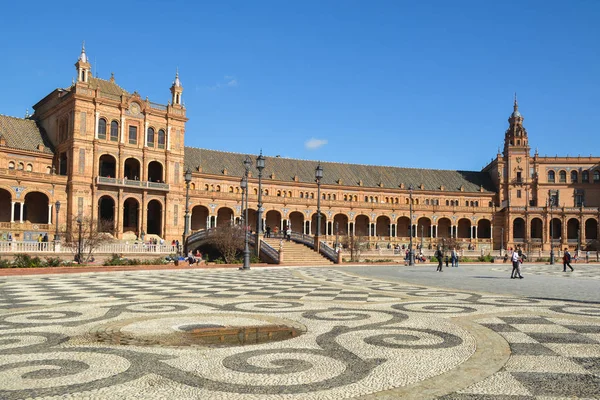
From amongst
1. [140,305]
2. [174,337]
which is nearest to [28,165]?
[140,305]

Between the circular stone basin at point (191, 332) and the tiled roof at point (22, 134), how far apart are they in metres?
60.2

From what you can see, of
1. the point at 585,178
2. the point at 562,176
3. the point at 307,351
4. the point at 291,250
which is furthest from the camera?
the point at 562,176

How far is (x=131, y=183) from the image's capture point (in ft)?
205

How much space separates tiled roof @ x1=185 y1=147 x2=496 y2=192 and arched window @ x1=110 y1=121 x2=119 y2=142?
17881 millimetres

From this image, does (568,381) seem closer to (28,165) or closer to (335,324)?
(335,324)

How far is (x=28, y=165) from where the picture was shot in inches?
2442

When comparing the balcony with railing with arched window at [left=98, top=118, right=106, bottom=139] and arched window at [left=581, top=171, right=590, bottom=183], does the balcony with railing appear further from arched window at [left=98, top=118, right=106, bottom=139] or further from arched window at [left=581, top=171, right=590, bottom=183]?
arched window at [left=581, top=171, right=590, bottom=183]

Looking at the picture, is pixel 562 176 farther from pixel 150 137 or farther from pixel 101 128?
pixel 101 128

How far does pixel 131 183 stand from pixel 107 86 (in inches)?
622

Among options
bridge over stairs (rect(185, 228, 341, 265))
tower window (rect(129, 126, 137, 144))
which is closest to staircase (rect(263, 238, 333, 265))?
bridge over stairs (rect(185, 228, 341, 265))

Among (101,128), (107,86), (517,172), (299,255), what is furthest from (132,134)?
(517,172)

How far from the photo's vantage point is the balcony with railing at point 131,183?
60.6m

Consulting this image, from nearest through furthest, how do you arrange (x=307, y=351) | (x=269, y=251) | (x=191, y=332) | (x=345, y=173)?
1. (x=307, y=351)
2. (x=191, y=332)
3. (x=269, y=251)
4. (x=345, y=173)

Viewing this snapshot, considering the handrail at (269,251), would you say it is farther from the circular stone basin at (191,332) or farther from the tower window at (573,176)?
the tower window at (573,176)
